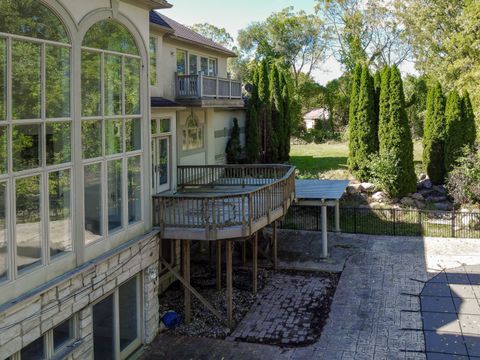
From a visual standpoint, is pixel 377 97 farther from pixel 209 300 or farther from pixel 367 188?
pixel 209 300

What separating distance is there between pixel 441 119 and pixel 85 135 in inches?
813

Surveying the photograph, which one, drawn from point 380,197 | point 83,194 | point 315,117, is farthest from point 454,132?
point 315,117

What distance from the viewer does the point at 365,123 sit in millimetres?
24922

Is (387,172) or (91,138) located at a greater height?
(91,138)

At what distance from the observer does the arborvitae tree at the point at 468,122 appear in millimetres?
24755

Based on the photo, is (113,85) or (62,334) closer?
(62,334)

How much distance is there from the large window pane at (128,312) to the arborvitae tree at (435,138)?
18.7 metres

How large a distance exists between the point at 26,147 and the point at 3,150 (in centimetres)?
53

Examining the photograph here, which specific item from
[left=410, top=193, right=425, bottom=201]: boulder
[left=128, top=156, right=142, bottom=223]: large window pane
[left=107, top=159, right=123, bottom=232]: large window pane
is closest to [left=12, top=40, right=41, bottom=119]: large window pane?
[left=107, top=159, right=123, bottom=232]: large window pane

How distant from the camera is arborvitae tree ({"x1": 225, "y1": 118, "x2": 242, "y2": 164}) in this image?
77.9 feet

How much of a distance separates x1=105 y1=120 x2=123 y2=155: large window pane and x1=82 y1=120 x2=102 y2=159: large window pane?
0.81 feet

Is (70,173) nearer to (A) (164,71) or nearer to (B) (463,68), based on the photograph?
(A) (164,71)

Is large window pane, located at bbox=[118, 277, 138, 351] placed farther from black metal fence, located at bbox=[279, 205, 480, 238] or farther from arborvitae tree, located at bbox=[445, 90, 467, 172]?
arborvitae tree, located at bbox=[445, 90, 467, 172]

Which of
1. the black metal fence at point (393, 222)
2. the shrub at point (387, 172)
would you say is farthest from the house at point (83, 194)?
the shrub at point (387, 172)
